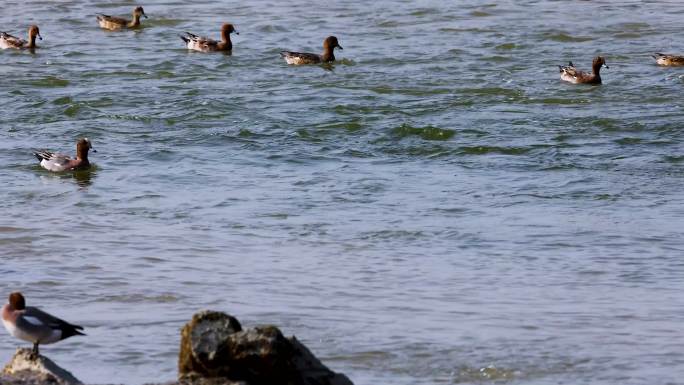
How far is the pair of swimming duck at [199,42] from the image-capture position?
2372 cm

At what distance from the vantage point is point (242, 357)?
7.49 metres

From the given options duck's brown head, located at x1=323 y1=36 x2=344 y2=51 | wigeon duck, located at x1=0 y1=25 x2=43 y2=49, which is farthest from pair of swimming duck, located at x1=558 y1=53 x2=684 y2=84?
wigeon duck, located at x1=0 y1=25 x2=43 y2=49

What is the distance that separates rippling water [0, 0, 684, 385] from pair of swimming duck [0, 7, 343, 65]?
27 centimetres

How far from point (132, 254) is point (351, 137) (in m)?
6.08

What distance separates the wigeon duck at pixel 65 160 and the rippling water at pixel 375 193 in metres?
0.17

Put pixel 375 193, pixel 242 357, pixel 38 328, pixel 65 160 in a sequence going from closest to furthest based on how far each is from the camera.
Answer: pixel 242 357 → pixel 38 328 → pixel 375 193 → pixel 65 160

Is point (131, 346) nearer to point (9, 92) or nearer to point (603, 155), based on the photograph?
point (603, 155)

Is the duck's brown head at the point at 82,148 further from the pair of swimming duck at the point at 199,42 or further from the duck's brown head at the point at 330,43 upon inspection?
the duck's brown head at the point at 330,43

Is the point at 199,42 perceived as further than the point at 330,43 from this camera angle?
Yes

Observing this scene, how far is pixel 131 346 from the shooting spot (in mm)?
10141

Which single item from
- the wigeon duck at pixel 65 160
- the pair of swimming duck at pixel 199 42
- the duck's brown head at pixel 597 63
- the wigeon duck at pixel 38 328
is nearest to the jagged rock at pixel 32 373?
the wigeon duck at pixel 38 328

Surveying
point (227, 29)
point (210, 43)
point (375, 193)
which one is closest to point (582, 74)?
point (375, 193)

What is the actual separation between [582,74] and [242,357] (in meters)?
14.4

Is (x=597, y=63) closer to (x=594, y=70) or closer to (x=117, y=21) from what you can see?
(x=594, y=70)
